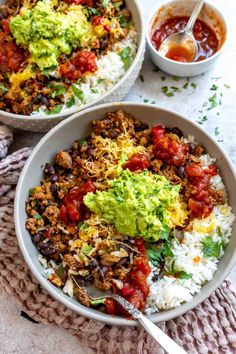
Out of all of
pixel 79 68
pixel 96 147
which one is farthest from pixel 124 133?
pixel 79 68

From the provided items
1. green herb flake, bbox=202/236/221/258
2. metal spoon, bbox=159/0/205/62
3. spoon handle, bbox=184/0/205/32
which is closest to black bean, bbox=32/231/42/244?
green herb flake, bbox=202/236/221/258

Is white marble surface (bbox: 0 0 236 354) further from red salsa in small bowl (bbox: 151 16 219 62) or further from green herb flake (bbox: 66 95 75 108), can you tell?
green herb flake (bbox: 66 95 75 108)

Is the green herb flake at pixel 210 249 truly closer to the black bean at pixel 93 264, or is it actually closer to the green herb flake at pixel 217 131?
the black bean at pixel 93 264

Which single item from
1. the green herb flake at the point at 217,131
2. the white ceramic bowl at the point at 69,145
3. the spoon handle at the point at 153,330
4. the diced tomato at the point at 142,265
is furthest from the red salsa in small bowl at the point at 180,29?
the spoon handle at the point at 153,330

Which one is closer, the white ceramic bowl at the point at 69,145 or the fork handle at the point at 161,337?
the fork handle at the point at 161,337

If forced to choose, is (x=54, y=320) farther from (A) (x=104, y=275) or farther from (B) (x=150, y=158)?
(B) (x=150, y=158)

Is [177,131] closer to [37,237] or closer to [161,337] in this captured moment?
[37,237]
